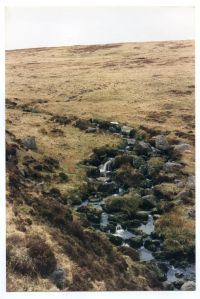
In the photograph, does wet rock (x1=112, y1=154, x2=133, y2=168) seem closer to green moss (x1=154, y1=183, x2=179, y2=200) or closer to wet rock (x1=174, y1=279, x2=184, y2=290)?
green moss (x1=154, y1=183, x2=179, y2=200)

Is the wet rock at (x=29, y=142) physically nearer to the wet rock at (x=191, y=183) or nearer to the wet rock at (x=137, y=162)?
the wet rock at (x=137, y=162)

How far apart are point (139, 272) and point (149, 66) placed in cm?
964

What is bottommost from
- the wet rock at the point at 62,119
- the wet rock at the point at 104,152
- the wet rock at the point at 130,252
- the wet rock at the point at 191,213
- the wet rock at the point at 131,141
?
the wet rock at the point at 130,252

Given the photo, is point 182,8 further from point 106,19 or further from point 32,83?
point 32,83

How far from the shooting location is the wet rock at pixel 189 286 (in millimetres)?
19547

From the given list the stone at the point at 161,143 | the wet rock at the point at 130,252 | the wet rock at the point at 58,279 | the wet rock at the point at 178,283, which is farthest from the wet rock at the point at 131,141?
the wet rock at the point at 58,279

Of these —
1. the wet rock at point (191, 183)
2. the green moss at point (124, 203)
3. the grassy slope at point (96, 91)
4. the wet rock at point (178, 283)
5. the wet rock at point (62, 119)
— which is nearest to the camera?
the wet rock at point (178, 283)

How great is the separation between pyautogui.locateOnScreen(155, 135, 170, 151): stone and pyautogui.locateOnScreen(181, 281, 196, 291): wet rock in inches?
214

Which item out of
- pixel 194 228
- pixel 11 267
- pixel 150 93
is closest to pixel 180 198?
pixel 194 228

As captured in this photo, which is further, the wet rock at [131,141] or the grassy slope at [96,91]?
the wet rock at [131,141]

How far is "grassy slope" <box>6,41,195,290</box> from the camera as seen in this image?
2158 cm

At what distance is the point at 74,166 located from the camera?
21.5 meters

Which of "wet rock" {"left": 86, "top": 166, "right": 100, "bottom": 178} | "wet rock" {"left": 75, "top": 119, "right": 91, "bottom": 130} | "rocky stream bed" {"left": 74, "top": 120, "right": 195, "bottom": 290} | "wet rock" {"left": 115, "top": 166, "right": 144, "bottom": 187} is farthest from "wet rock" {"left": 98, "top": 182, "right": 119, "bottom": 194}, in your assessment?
"wet rock" {"left": 75, "top": 119, "right": 91, "bottom": 130}

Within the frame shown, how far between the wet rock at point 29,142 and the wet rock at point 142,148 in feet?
13.4
